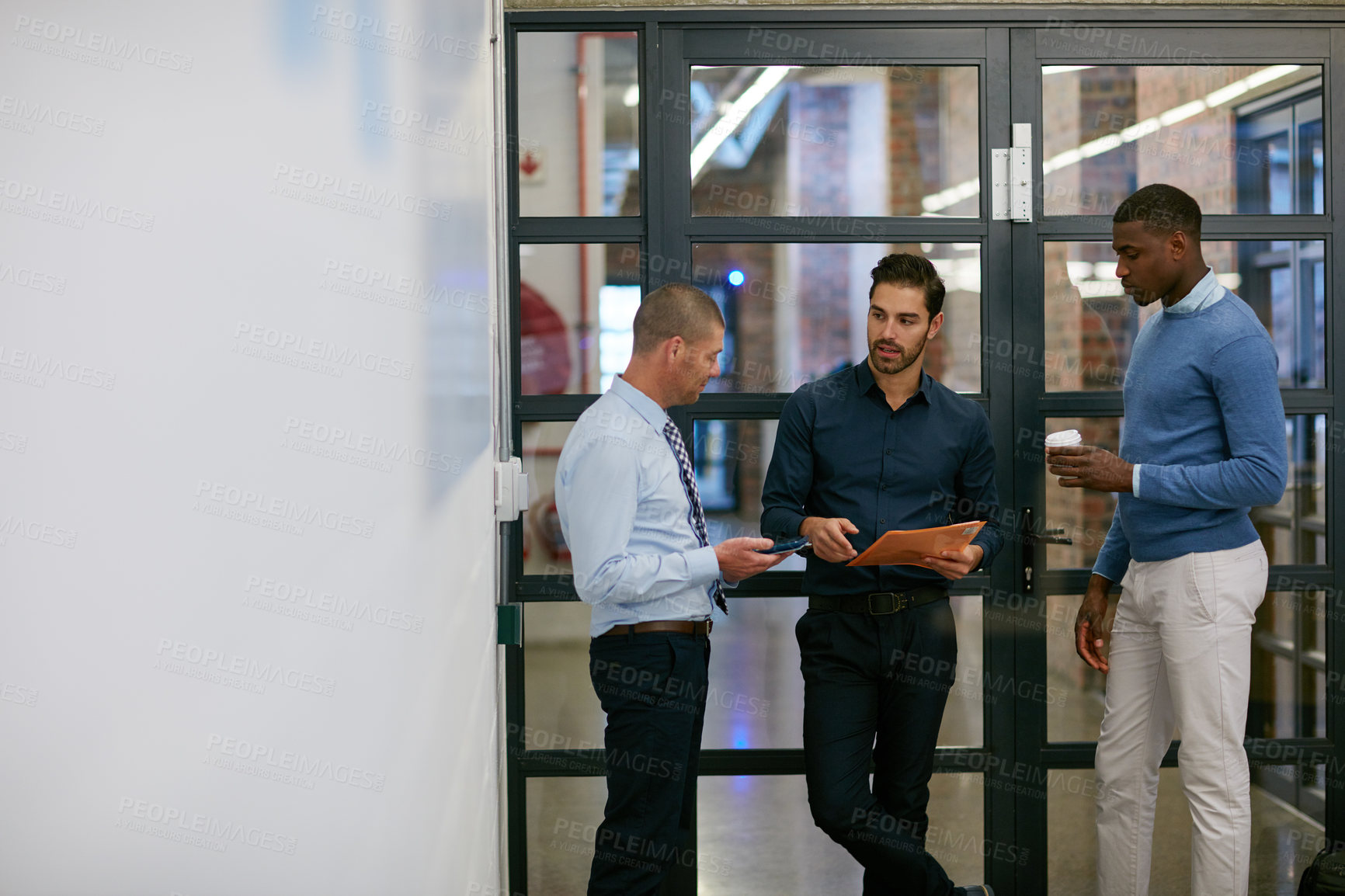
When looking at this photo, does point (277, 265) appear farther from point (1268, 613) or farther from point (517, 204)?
point (1268, 613)

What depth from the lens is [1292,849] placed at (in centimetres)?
299

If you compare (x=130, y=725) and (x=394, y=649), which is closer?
(x=130, y=725)

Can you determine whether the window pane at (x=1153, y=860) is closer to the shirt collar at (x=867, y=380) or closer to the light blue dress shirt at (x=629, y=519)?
the shirt collar at (x=867, y=380)

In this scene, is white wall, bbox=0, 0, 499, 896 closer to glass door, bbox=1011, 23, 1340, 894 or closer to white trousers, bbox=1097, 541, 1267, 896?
white trousers, bbox=1097, 541, 1267, 896

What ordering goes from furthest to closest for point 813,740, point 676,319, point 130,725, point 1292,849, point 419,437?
point 1292,849, point 813,740, point 676,319, point 419,437, point 130,725

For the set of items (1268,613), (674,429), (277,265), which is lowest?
(1268,613)

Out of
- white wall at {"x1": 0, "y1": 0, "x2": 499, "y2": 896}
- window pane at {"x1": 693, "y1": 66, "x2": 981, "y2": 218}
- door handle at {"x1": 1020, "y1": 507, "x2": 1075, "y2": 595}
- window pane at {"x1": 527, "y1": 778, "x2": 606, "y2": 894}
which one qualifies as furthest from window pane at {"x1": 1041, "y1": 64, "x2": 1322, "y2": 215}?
white wall at {"x1": 0, "y1": 0, "x2": 499, "y2": 896}

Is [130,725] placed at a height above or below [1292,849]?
above

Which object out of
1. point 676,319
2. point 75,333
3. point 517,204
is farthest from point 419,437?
point 517,204

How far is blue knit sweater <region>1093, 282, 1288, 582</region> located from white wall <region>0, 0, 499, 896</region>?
205 cm

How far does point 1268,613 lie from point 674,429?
1.87 metres

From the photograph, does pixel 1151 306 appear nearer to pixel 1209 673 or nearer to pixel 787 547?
pixel 1209 673

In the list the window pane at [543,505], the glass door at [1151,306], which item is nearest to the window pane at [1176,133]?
the glass door at [1151,306]

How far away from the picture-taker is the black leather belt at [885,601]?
7.87 ft
